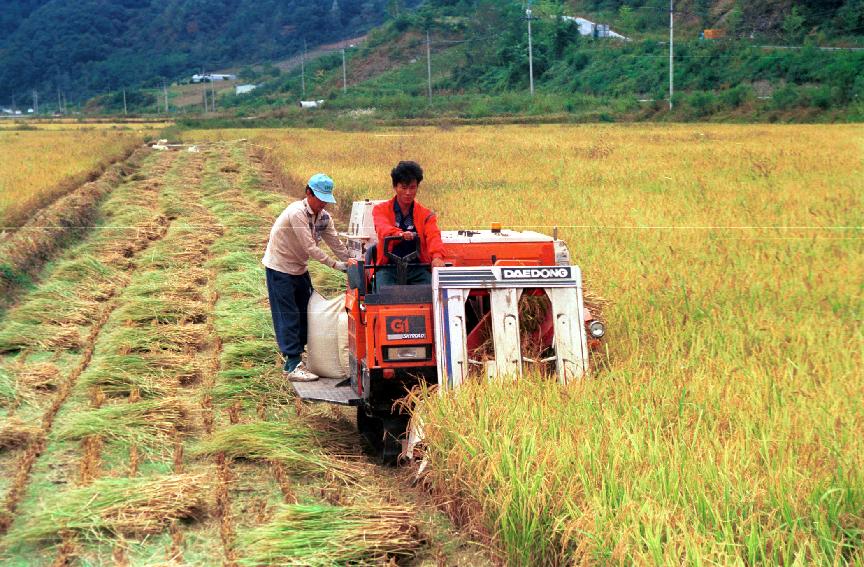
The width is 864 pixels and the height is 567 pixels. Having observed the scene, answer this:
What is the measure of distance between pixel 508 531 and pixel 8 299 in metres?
8.05

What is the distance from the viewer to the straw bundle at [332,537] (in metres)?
4.21

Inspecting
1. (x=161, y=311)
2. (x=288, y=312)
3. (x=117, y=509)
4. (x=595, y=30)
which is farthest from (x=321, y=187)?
(x=595, y=30)

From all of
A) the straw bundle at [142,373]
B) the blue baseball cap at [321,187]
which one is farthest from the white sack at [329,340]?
the straw bundle at [142,373]

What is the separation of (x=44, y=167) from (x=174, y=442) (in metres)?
19.1

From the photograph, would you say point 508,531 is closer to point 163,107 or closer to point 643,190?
point 643,190

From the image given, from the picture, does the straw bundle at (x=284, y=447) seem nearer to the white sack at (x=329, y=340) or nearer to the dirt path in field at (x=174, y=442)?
the dirt path in field at (x=174, y=442)

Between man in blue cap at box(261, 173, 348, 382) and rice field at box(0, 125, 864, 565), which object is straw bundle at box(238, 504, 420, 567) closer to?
rice field at box(0, 125, 864, 565)

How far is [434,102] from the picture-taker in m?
59.3

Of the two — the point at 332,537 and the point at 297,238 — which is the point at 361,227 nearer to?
the point at 297,238

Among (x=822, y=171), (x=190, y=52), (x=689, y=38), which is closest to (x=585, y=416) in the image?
(x=822, y=171)

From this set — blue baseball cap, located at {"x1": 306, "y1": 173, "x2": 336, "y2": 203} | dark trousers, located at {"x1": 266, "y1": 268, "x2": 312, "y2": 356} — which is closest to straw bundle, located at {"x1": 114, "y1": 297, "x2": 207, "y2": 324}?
dark trousers, located at {"x1": 266, "y1": 268, "x2": 312, "y2": 356}

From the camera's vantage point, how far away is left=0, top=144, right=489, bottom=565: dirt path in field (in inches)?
176

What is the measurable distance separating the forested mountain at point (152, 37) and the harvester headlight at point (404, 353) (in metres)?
133

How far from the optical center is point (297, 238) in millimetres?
6941
